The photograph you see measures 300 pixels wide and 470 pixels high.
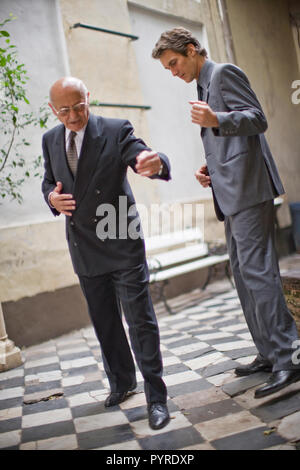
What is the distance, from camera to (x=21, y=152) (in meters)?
5.01

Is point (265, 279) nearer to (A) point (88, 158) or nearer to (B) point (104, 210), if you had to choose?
(B) point (104, 210)

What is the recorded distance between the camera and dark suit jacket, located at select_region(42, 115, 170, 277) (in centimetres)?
252

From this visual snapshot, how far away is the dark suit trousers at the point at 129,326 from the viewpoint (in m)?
2.52

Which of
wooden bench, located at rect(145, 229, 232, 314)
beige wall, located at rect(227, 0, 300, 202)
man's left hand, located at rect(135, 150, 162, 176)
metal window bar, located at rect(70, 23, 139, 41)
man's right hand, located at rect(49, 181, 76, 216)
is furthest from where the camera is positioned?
beige wall, located at rect(227, 0, 300, 202)

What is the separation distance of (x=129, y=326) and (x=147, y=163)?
0.91 metres

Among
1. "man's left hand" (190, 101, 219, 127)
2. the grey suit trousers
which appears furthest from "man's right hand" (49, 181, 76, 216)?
the grey suit trousers

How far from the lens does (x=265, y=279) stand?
2562 millimetres

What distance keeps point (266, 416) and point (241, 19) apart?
7520 millimetres

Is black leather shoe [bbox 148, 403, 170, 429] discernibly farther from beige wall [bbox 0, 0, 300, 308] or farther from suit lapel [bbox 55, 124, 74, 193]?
beige wall [bbox 0, 0, 300, 308]

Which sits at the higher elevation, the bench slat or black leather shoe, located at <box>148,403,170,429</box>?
the bench slat

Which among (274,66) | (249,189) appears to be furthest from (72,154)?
(274,66)

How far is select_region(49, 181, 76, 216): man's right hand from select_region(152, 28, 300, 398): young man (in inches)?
33.0
